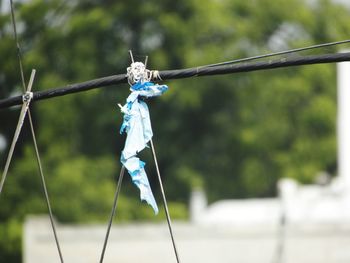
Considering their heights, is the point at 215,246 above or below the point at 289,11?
below

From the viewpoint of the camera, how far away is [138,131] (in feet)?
24.4

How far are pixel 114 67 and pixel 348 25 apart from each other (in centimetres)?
861

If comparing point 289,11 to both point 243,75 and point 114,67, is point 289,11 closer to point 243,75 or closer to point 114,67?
point 243,75

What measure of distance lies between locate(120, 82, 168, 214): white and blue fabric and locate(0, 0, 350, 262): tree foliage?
2675 cm

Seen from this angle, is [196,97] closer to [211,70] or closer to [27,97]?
[27,97]

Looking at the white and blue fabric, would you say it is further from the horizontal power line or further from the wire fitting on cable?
the wire fitting on cable

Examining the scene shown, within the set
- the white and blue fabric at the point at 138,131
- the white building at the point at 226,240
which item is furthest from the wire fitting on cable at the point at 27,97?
the white building at the point at 226,240

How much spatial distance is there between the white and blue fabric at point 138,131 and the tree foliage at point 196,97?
87.8 ft

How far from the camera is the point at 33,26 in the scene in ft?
112

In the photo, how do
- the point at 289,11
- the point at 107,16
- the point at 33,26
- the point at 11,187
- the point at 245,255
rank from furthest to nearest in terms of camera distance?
the point at 289,11 < the point at 107,16 < the point at 33,26 < the point at 11,187 < the point at 245,255

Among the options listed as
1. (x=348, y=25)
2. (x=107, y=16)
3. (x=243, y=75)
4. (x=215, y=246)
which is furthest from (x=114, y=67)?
(x=215, y=246)

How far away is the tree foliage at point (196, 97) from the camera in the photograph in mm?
35562

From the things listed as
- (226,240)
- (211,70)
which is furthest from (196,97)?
(211,70)

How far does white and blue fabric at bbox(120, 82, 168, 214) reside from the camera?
7.22 metres
